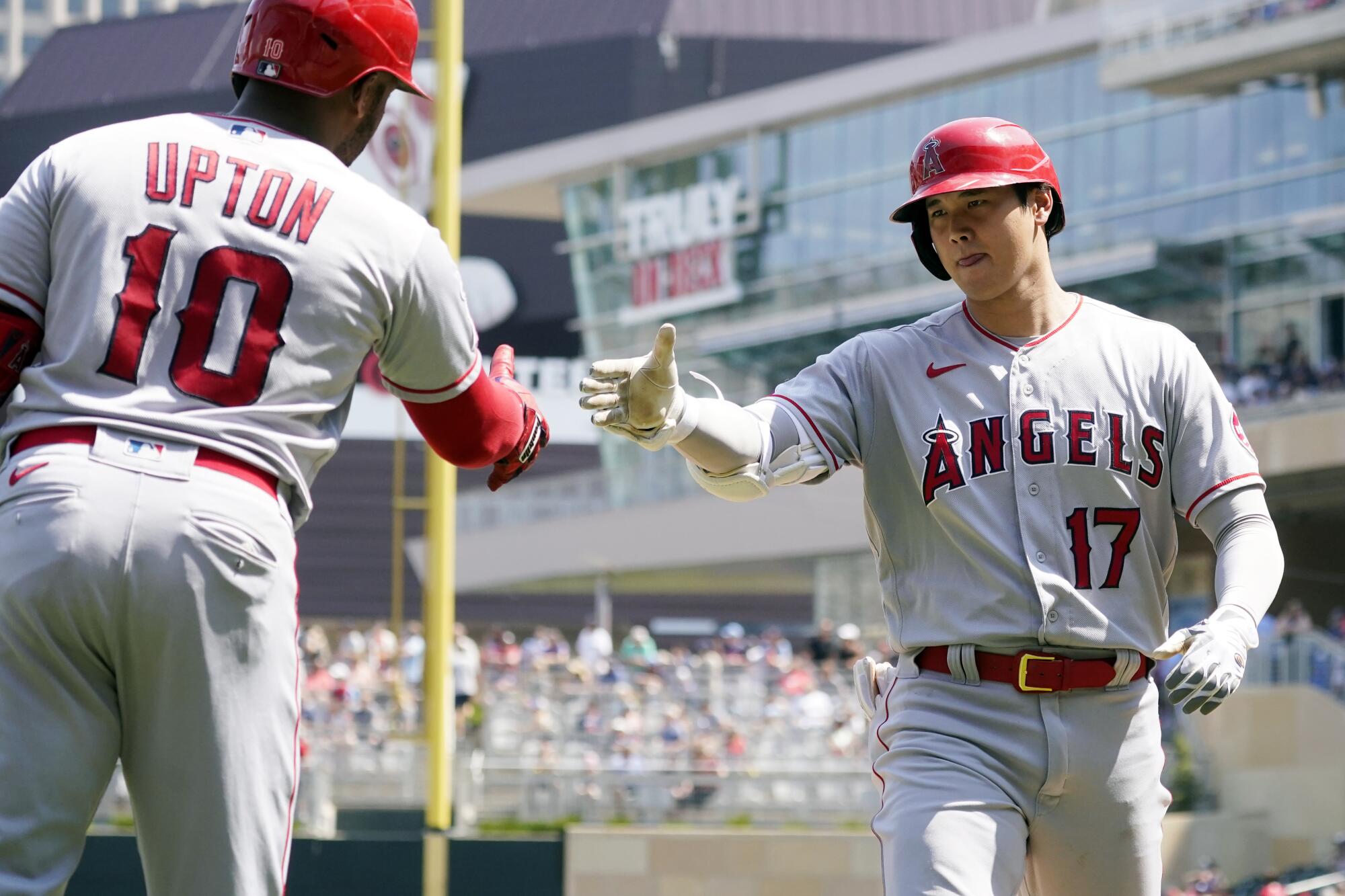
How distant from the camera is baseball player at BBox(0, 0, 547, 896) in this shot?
2.70 m

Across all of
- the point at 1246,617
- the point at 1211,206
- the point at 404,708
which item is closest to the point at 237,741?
the point at 1246,617

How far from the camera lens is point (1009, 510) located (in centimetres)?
368

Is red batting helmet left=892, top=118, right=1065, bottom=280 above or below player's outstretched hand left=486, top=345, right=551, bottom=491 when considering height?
above

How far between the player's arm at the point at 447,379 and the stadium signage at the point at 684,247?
28.8 m

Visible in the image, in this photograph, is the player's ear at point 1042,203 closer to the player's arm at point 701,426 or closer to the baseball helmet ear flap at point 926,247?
the baseball helmet ear flap at point 926,247

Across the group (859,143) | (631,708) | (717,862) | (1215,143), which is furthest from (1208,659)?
(859,143)

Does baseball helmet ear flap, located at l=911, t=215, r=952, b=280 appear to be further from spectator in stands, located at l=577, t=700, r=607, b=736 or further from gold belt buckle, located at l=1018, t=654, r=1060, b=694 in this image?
spectator in stands, located at l=577, t=700, r=607, b=736

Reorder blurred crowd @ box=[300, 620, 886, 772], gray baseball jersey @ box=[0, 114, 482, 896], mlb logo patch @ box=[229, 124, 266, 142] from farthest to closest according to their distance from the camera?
blurred crowd @ box=[300, 620, 886, 772] → mlb logo patch @ box=[229, 124, 266, 142] → gray baseball jersey @ box=[0, 114, 482, 896]

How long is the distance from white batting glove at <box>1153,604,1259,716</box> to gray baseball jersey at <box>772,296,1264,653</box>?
220 millimetres

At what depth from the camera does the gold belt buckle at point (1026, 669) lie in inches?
141

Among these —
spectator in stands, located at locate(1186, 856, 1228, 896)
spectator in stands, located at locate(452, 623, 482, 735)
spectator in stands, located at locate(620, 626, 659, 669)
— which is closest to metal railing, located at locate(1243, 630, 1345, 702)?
spectator in stands, located at locate(1186, 856, 1228, 896)

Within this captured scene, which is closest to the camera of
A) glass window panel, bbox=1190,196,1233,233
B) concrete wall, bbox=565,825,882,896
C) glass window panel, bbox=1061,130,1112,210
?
concrete wall, bbox=565,825,882,896

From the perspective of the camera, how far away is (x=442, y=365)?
3119 millimetres

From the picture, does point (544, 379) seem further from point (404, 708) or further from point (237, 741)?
point (237, 741)
